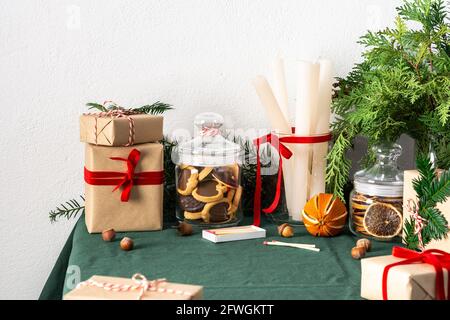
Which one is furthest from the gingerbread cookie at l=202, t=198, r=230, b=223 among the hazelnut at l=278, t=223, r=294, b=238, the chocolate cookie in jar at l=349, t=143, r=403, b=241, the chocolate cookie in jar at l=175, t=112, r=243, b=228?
the chocolate cookie in jar at l=349, t=143, r=403, b=241

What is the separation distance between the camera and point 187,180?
1338mm

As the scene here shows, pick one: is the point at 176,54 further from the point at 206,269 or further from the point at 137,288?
the point at 137,288

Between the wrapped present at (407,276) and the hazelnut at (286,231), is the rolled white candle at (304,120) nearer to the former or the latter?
the hazelnut at (286,231)

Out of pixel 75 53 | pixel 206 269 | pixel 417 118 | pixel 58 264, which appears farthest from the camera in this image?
pixel 75 53

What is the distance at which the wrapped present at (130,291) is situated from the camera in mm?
795

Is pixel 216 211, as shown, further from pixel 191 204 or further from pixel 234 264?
pixel 234 264

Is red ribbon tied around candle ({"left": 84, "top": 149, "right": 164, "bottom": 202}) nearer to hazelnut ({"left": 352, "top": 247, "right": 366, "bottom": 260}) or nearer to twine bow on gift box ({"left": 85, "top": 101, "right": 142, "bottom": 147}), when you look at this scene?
twine bow on gift box ({"left": 85, "top": 101, "right": 142, "bottom": 147})

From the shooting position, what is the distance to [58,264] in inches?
55.9

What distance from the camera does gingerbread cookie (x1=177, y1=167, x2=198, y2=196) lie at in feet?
4.34

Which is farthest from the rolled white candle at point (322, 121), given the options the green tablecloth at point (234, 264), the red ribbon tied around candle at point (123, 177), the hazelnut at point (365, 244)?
the red ribbon tied around candle at point (123, 177)

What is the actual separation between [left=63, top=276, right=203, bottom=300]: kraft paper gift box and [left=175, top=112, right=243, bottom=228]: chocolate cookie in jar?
19.8 inches

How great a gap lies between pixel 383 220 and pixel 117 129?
0.52m

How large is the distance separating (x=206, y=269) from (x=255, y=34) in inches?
25.5
